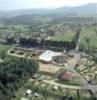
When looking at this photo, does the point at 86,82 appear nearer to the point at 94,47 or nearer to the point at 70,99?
the point at 70,99

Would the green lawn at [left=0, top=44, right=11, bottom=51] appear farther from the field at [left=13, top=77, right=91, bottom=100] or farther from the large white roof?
the field at [left=13, top=77, right=91, bottom=100]

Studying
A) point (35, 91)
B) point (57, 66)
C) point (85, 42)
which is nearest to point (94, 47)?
point (85, 42)

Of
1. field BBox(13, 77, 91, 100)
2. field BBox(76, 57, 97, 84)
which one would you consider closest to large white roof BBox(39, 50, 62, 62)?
field BBox(76, 57, 97, 84)

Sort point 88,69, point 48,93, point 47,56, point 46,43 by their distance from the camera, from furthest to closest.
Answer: point 46,43 < point 47,56 < point 88,69 < point 48,93

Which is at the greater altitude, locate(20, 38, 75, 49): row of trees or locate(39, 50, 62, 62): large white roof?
locate(20, 38, 75, 49): row of trees

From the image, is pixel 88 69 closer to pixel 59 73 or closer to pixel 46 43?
pixel 59 73

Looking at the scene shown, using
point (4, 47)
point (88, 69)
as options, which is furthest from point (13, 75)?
point (4, 47)

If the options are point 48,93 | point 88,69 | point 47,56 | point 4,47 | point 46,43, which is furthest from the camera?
point 4,47

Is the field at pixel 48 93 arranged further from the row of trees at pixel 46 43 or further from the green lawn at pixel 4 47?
the green lawn at pixel 4 47
